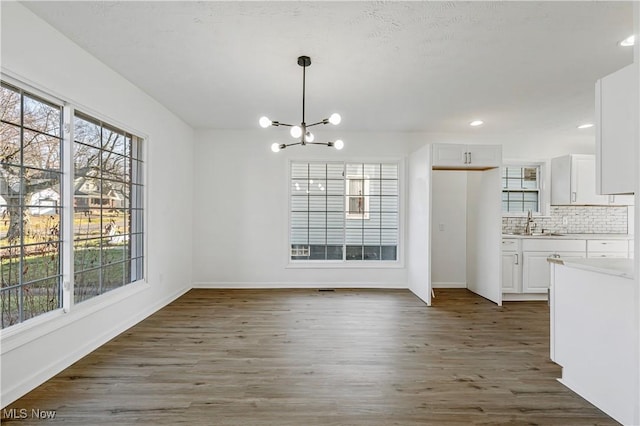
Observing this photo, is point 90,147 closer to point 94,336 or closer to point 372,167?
point 94,336

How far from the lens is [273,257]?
17.7ft

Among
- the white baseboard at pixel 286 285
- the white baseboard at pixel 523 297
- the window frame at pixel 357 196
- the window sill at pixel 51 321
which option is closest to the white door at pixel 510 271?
the white baseboard at pixel 523 297

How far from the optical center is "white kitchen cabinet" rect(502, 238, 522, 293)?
4730mm

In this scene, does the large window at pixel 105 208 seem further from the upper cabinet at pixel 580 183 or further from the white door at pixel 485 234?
the upper cabinet at pixel 580 183

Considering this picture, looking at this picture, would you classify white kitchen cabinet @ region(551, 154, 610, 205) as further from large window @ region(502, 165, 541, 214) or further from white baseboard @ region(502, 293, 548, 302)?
white baseboard @ region(502, 293, 548, 302)

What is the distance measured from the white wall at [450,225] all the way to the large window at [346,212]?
0.69 m

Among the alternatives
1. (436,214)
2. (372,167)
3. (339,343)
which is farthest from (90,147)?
(436,214)

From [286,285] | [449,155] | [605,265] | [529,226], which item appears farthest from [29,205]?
[529,226]

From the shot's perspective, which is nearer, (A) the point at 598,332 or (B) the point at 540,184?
(A) the point at 598,332

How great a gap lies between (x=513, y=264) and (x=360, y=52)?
12.6ft

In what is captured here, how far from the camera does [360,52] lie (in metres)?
2.74

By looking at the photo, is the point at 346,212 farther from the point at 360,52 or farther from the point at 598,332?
the point at 598,332

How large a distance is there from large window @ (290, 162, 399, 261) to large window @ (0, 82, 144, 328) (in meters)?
2.65

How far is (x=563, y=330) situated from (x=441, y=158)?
2696 millimetres
